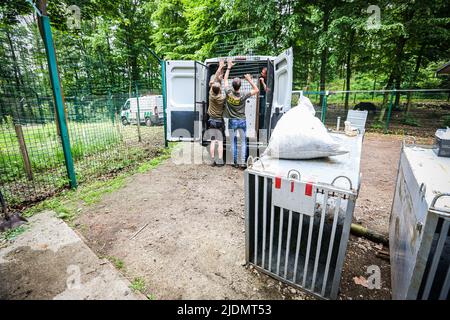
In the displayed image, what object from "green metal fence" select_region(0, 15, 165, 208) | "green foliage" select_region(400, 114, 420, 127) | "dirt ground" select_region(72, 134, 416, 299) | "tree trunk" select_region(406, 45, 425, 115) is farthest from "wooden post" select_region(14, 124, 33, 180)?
"tree trunk" select_region(406, 45, 425, 115)

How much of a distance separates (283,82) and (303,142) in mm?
3061

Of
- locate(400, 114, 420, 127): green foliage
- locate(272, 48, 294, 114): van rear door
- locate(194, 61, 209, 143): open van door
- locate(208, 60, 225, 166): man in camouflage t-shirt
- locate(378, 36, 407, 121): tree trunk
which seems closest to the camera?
locate(272, 48, 294, 114): van rear door

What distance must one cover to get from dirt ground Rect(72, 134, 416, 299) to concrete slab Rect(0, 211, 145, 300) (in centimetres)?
14

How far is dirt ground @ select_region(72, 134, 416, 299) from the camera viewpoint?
1.86 meters

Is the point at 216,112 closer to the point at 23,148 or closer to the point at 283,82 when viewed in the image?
the point at 283,82

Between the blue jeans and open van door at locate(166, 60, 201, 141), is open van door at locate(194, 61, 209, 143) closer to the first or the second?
open van door at locate(166, 60, 201, 141)

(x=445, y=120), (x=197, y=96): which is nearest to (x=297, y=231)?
(x=197, y=96)

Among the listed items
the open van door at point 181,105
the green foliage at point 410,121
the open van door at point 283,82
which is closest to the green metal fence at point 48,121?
the open van door at point 181,105

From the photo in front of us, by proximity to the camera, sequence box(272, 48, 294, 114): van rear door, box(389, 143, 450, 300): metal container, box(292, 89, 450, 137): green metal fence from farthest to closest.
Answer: box(292, 89, 450, 137): green metal fence → box(272, 48, 294, 114): van rear door → box(389, 143, 450, 300): metal container

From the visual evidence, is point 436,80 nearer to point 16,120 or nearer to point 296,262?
point 296,262

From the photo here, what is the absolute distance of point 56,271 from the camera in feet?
6.48

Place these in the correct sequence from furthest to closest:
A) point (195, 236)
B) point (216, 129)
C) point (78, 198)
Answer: point (216, 129), point (78, 198), point (195, 236)

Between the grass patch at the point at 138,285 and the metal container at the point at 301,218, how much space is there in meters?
0.96

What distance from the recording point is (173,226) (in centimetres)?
273
